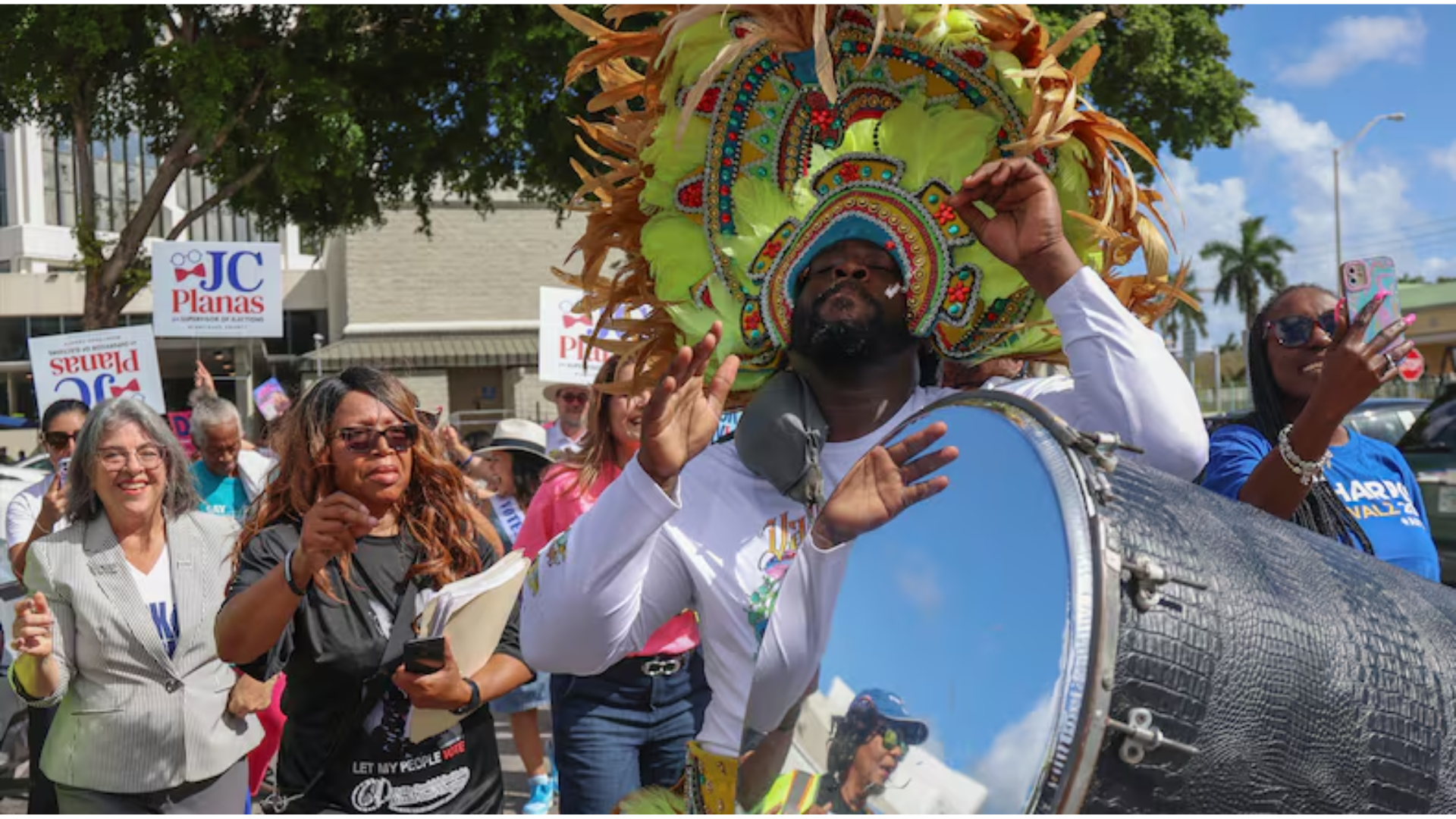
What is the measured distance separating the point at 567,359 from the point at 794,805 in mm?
6695

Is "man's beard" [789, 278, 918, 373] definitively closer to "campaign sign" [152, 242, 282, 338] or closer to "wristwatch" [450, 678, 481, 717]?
"wristwatch" [450, 678, 481, 717]

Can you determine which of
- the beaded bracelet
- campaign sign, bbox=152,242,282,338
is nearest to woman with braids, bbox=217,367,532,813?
the beaded bracelet

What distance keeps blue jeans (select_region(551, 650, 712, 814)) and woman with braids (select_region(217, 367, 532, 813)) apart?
1.63 ft

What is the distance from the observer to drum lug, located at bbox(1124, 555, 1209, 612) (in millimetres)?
1147

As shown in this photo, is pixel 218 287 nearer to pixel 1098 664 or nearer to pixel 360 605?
pixel 360 605

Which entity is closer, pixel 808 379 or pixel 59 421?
pixel 808 379

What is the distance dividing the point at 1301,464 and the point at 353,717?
6.86 feet

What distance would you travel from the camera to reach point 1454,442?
7.75 m

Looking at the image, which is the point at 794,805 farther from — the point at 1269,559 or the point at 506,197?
the point at 506,197

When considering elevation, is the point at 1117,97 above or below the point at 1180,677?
above

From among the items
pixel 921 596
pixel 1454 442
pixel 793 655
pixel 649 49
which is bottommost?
pixel 1454 442

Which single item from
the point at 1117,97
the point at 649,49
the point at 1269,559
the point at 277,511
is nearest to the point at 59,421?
the point at 277,511

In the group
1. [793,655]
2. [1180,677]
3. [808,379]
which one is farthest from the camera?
[808,379]

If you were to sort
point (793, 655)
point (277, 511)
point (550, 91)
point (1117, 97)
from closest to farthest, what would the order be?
point (793, 655), point (277, 511), point (550, 91), point (1117, 97)
